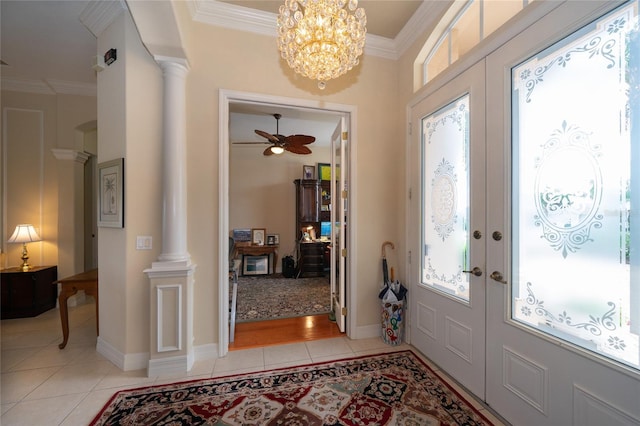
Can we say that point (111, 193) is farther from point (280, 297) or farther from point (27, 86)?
point (27, 86)

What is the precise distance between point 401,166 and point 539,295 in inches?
67.1

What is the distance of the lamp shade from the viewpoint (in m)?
3.18

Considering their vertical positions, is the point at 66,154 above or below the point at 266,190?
above

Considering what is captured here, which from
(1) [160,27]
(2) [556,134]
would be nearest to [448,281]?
(2) [556,134]

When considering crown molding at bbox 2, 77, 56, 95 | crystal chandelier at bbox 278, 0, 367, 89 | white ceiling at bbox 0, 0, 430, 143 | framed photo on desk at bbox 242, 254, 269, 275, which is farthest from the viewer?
framed photo on desk at bbox 242, 254, 269, 275

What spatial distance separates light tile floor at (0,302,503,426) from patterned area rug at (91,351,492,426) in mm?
136

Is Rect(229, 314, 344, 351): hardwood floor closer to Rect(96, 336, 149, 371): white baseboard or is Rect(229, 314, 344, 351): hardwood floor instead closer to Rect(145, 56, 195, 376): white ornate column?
Rect(145, 56, 195, 376): white ornate column

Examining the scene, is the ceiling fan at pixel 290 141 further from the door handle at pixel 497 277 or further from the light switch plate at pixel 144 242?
the door handle at pixel 497 277

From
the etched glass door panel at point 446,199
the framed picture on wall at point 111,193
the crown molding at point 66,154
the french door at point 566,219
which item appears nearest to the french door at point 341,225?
the etched glass door panel at point 446,199

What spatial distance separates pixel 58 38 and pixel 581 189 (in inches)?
191

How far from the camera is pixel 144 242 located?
7.17 feet

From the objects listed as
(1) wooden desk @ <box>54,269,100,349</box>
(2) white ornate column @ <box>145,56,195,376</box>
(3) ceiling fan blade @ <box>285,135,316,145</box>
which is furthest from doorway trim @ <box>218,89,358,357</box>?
(1) wooden desk @ <box>54,269,100,349</box>

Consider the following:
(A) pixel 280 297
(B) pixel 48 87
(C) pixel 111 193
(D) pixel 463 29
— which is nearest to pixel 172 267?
(C) pixel 111 193

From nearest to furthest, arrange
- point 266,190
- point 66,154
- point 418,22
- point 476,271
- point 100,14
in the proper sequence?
point 476,271
point 100,14
point 418,22
point 66,154
point 266,190
